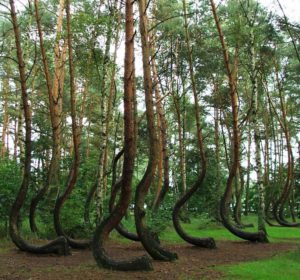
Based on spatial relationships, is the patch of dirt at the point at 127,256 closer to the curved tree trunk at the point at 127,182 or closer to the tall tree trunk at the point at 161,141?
the curved tree trunk at the point at 127,182

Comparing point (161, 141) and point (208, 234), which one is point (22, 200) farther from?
point (208, 234)

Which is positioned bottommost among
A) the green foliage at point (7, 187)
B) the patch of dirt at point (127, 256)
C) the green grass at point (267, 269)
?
the green grass at point (267, 269)

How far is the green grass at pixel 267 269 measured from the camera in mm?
7715

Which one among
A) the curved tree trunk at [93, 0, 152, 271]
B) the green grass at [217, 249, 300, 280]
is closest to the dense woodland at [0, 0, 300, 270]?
the curved tree trunk at [93, 0, 152, 271]

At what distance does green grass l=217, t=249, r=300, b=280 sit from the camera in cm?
771

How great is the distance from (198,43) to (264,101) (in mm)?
12147

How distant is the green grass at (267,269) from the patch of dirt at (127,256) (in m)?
0.36

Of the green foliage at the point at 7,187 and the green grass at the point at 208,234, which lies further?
the green grass at the point at 208,234

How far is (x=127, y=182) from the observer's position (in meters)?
7.86

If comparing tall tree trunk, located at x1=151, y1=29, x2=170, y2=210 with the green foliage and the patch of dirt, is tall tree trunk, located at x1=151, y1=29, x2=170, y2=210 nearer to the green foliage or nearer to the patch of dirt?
the patch of dirt

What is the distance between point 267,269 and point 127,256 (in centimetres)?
385

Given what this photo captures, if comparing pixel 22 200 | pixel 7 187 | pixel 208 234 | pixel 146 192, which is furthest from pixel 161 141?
pixel 146 192

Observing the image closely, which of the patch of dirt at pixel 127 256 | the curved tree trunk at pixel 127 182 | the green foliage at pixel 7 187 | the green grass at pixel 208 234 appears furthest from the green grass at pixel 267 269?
the green foliage at pixel 7 187

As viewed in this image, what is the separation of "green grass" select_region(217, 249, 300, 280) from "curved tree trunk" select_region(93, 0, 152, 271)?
1.78 m
